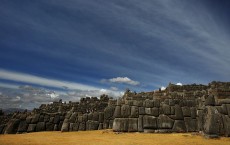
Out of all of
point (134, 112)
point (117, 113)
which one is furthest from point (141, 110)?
point (117, 113)

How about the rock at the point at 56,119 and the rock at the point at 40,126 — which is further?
the rock at the point at 56,119

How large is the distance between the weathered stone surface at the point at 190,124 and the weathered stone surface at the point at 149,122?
78.7 inches

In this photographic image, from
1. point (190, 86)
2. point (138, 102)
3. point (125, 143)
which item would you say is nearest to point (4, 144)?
point (125, 143)

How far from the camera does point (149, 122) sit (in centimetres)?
1265

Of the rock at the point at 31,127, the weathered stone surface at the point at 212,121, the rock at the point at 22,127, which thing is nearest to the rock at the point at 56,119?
the rock at the point at 31,127

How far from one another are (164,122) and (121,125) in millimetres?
2703

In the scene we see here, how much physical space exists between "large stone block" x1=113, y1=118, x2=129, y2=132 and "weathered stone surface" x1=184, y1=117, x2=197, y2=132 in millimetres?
3755

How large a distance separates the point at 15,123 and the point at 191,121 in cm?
1285

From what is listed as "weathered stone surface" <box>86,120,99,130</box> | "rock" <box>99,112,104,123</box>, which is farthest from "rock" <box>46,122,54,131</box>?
"rock" <box>99,112,104,123</box>

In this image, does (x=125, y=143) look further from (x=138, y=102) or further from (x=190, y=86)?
(x=190, y=86)

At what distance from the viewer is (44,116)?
16766 millimetres

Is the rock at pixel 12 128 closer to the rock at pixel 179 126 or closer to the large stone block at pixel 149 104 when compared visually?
the large stone block at pixel 149 104

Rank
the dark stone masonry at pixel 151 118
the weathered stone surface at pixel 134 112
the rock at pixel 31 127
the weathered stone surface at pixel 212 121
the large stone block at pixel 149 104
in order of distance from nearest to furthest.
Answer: the weathered stone surface at pixel 212 121 → the dark stone masonry at pixel 151 118 → the weathered stone surface at pixel 134 112 → the large stone block at pixel 149 104 → the rock at pixel 31 127

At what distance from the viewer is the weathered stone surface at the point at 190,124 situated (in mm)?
12539
